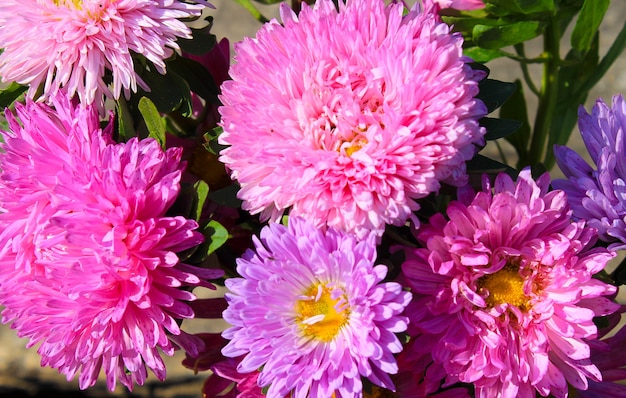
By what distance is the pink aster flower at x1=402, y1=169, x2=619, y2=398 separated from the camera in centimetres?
47

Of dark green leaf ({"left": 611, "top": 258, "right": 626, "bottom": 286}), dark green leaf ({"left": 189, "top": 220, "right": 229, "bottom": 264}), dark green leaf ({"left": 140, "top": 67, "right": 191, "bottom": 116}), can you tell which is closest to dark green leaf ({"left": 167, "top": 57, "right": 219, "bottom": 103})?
dark green leaf ({"left": 140, "top": 67, "right": 191, "bottom": 116})

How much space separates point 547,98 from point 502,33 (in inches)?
6.2

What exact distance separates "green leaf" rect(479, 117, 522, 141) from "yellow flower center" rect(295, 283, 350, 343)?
0.17 meters

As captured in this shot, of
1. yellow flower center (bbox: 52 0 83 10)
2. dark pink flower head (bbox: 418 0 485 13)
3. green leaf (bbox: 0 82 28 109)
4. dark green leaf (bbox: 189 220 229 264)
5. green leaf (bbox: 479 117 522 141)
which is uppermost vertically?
yellow flower center (bbox: 52 0 83 10)

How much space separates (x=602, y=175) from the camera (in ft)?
1.62

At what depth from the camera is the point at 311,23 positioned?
1.56 ft

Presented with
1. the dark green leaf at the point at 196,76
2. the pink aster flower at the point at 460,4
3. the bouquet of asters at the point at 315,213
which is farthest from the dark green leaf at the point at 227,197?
the pink aster flower at the point at 460,4

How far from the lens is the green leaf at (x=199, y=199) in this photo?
51cm

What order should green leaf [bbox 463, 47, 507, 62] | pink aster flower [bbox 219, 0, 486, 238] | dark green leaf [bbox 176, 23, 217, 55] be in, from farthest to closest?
green leaf [bbox 463, 47, 507, 62]
dark green leaf [bbox 176, 23, 217, 55]
pink aster flower [bbox 219, 0, 486, 238]

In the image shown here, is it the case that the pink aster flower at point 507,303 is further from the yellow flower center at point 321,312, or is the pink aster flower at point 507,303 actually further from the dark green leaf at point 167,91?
the dark green leaf at point 167,91

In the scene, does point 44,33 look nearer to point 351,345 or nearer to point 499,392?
point 351,345

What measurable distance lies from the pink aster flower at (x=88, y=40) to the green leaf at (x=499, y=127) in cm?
23

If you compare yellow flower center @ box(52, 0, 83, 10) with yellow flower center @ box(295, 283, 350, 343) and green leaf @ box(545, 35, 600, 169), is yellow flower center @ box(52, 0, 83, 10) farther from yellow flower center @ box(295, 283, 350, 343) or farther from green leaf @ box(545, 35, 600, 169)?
green leaf @ box(545, 35, 600, 169)

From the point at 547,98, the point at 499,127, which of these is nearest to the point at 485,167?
the point at 499,127
